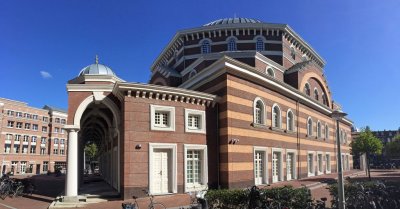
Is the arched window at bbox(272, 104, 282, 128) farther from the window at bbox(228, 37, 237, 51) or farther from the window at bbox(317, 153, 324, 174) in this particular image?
the window at bbox(317, 153, 324, 174)

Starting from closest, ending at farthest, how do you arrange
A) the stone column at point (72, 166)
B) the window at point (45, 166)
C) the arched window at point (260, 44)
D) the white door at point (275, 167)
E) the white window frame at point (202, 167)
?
1. the stone column at point (72, 166)
2. the white window frame at point (202, 167)
3. the white door at point (275, 167)
4. the arched window at point (260, 44)
5. the window at point (45, 166)

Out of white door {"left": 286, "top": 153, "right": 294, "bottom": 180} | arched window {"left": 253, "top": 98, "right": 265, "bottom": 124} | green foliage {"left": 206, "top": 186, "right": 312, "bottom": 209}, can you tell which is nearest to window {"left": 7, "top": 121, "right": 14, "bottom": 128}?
white door {"left": 286, "top": 153, "right": 294, "bottom": 180}

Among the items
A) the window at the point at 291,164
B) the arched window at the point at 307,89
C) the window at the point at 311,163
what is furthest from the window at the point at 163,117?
the arched window at the point at 307,89

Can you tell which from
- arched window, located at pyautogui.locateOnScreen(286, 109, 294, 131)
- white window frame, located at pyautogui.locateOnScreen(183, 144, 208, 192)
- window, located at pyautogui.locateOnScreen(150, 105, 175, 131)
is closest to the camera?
window, located at pyautogui.locateOnScreen(150, 105, 175, 131)

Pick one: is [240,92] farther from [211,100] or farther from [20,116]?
[20,116]

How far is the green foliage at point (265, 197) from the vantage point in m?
12.2

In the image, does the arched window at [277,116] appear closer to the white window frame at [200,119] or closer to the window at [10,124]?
the white window frame at [200,119]

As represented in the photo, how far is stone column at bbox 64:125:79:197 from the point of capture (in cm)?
1827

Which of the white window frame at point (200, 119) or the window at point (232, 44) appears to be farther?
the window at point (232, 44)

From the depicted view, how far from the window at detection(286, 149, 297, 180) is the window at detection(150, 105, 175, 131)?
1228 centimetres

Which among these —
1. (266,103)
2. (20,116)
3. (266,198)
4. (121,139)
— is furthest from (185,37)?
(20,116)

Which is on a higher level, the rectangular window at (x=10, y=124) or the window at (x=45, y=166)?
the rectangular window at (x=10, y=124)

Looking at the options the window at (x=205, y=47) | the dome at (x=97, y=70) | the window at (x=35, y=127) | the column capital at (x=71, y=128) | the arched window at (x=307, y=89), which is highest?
the window at (x=205, y=47)

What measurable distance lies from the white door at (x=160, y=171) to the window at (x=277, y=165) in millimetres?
9702
